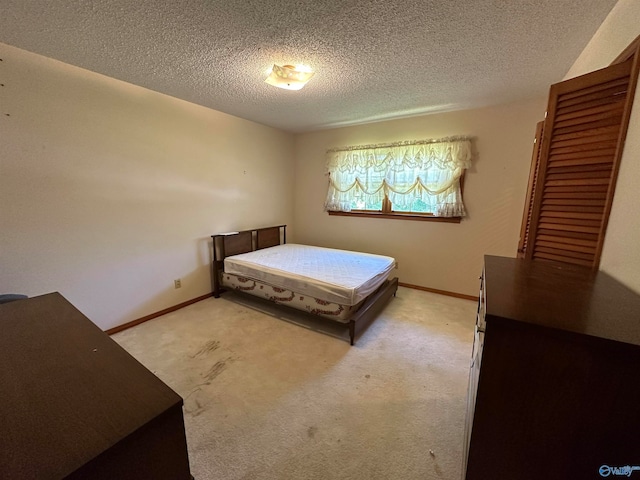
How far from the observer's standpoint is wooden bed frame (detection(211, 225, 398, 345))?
2.50 metres

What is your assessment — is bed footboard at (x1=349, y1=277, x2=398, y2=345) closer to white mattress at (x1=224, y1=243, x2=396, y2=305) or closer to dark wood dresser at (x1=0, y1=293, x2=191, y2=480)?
white mattress at (x1=224, y1=243, x2=396, y2=305)

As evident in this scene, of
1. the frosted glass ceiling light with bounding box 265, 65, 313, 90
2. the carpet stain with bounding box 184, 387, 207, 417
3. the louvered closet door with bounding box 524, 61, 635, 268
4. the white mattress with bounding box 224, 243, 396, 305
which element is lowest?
the carpet stain with bounding box 184, 387, 207, 417

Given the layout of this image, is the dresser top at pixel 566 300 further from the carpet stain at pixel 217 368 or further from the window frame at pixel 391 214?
the window frame at pixel 391 214

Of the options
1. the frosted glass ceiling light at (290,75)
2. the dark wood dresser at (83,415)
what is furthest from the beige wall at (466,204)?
the dark wood dresser at (83,415)

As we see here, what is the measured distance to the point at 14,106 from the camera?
1.88 m

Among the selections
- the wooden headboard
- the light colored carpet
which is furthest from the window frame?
the light colored carpet

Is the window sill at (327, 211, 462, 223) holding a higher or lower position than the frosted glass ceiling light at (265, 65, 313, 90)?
lower

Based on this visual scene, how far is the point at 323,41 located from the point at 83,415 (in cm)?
213

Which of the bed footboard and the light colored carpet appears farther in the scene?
the bed footboard

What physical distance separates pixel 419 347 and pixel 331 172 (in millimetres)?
2764

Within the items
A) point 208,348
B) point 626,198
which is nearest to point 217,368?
point 208,348

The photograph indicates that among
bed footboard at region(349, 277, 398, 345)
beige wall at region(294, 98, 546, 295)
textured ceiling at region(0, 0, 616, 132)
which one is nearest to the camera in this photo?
textured ceiling at region(0, 0, 616, 132)

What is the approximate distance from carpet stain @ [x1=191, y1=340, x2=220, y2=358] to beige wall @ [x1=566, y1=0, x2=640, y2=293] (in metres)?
2.63

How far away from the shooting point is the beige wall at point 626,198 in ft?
3.54
